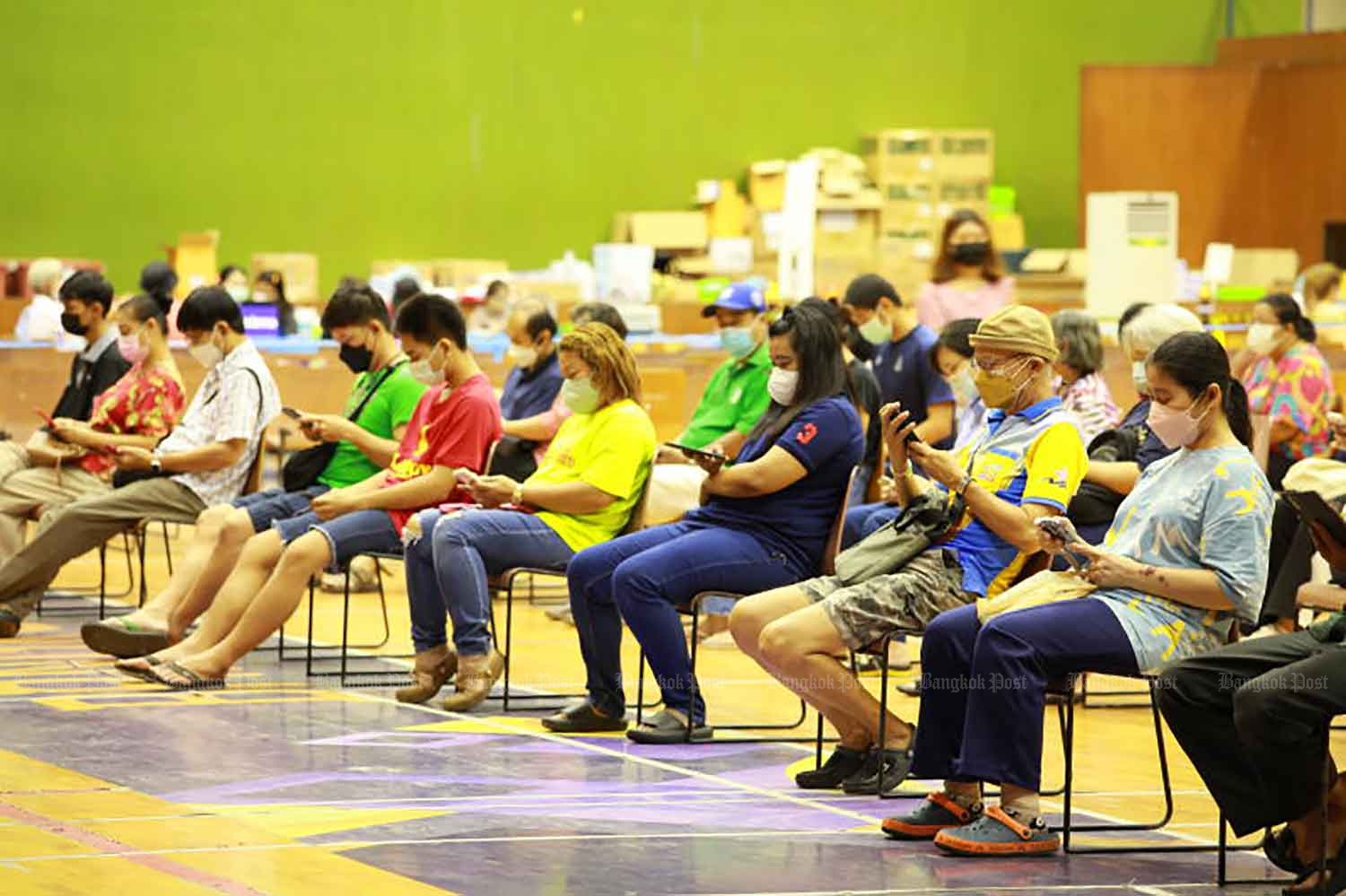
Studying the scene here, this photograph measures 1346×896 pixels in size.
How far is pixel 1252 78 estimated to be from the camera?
18.6 metres

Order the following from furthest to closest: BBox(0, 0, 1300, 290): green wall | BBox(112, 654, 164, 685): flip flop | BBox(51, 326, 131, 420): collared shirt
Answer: BBox(0, 0, 1300, 290): green wall
BBox(51, 326, 131, 420): collared shirt
BBox(112, 654, 164, 685): flip flop

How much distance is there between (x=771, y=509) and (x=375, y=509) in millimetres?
1542

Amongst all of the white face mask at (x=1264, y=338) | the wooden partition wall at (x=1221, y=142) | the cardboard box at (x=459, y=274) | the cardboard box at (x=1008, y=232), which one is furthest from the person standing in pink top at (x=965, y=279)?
the wooden partition wall at (x=1221, y=142)

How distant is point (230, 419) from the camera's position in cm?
755

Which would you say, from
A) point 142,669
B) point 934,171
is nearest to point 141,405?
point 142,669

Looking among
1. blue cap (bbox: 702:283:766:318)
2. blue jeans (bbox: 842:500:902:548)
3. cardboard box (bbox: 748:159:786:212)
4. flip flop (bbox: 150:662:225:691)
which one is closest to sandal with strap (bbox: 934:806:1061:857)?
blue jeans (bbox: 842:500:902:548)

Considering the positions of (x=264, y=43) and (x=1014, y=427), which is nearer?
(x=1014, y=427)

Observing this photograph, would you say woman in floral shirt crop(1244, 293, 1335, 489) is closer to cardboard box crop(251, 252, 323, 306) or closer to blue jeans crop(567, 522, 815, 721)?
blue jeans crop(567, 522, 815, 721)

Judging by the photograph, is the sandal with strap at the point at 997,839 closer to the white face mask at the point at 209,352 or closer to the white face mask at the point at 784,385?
the white face mask at the point at 784,385

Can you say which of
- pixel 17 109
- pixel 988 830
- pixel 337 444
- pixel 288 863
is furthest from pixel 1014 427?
pixel 17 109

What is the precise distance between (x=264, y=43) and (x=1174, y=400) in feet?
42.0

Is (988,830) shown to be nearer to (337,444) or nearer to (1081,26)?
(337,444)

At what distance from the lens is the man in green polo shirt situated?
771 cm

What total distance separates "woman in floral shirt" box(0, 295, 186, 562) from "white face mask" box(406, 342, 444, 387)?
1.55 meters
